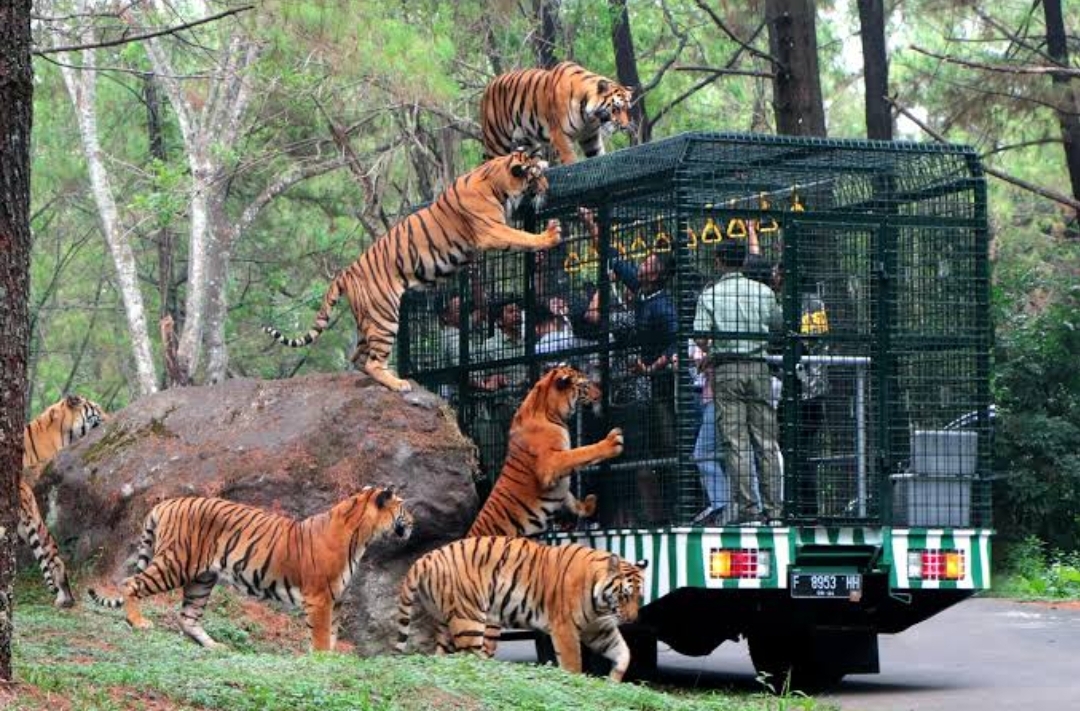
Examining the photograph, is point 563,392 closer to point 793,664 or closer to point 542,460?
point 542,460

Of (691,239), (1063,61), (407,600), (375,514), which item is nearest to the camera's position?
(691,239)

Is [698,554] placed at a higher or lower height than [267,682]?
higher

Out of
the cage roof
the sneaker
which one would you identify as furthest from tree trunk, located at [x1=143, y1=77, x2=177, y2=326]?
the sneaker

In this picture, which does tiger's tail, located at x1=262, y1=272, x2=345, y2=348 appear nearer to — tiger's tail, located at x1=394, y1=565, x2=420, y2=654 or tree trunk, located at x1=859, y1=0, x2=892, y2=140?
tiger's tail, located at x1=394, y1=565, x2=420, y2=654

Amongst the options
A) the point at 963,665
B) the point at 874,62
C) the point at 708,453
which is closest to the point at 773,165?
the point at 708,453

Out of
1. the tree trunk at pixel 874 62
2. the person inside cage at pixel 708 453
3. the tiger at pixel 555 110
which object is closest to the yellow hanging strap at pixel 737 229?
the person inside cage at pixel 708 453

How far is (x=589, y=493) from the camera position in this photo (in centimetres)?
1220

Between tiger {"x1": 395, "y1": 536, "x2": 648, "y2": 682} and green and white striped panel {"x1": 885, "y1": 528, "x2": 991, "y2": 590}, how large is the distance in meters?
1.42

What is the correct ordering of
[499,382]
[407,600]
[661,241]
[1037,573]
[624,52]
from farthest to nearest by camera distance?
[624,52] → [1037,573] → [499,382] → [407,600] → [661,241]

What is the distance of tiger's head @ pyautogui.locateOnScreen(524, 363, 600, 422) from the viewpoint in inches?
463

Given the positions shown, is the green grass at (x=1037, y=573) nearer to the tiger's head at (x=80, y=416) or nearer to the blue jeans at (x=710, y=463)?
the blue jeans at (x=710, y=463)

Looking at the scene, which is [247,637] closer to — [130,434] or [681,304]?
[130,434]

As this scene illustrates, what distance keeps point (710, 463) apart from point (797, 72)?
23.8 ft

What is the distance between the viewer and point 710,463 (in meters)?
10.9
